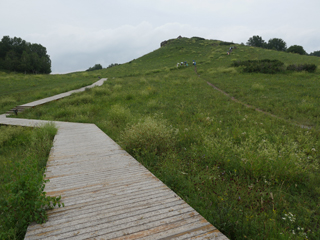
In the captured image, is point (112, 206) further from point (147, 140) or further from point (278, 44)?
point (278, 44)

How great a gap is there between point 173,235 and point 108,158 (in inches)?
114

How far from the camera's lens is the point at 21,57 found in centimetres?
5072

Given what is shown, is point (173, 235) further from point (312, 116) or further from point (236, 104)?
point (236, 104)

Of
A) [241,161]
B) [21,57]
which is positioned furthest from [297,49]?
[21,57]

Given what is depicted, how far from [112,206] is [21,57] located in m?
63.4

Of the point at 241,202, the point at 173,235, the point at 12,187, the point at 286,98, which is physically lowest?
the point at 241,202

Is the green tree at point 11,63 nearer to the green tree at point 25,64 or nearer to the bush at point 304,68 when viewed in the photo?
the green tree at point 25,64

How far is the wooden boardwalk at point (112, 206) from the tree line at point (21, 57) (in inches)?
2177

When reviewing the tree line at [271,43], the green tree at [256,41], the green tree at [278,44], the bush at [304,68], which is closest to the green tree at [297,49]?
the tree line at [271,43]

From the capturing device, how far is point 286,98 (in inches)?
420

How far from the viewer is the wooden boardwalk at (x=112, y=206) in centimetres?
231

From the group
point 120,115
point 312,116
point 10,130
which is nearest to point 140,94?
point 120,115

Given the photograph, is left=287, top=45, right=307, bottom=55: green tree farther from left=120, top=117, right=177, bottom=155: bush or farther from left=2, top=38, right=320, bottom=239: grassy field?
left=120, top=117, right=177, bottom=155: bush

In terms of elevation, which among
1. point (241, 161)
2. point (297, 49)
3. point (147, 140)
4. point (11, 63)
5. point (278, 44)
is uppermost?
point (278, 44)
